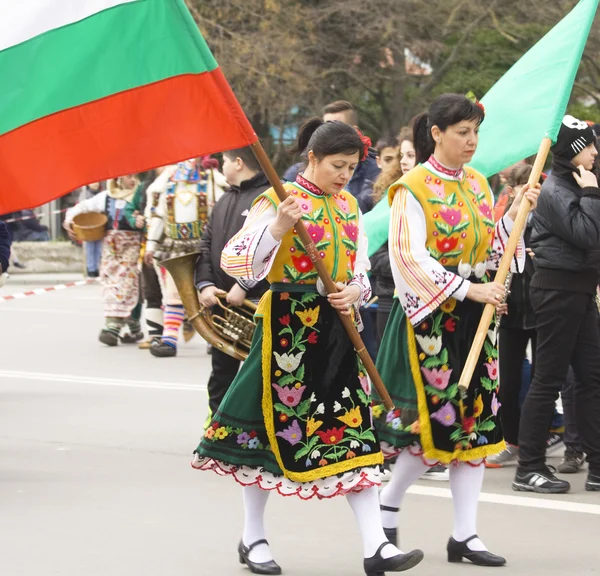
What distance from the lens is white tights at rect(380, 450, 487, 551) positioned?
5.26 metres

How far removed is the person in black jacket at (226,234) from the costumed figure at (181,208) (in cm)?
331

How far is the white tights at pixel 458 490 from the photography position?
17.3 ft

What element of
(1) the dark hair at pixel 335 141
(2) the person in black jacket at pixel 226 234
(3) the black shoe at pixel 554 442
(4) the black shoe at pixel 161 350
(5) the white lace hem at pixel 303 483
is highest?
(1) the dark hair at pixel 335 141

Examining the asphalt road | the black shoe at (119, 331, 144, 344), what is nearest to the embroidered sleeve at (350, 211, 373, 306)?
the asphalt road

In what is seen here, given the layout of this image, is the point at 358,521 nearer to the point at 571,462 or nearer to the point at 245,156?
the point at 571,462

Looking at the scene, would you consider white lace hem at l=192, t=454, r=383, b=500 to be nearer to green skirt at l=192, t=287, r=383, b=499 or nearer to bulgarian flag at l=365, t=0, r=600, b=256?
green skirt at l=192, t=287, r=383, b=499

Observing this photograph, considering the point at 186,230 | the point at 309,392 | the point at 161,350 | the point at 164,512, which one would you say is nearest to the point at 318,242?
the point at 309,392

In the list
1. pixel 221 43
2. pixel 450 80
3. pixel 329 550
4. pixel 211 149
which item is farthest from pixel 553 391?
pixel 450 80

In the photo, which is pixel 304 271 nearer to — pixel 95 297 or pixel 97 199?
pixel 97 199

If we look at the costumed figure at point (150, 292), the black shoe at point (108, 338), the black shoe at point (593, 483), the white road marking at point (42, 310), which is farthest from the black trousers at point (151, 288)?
the black shoe at point (593, 483)

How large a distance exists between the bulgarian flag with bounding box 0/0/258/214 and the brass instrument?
2.08 metres

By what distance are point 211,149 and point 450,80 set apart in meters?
24.3

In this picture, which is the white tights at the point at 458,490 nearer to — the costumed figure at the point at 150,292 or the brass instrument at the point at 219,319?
the brass instrument at the point at 219,319

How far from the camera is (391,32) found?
26609 millimetres
